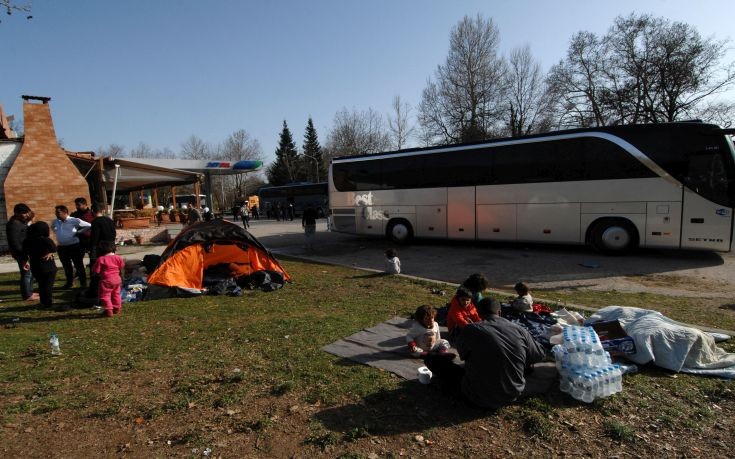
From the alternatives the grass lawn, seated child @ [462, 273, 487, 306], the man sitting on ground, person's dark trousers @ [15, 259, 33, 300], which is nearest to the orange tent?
person's dark trousers @ [15, 259, 33, 300]

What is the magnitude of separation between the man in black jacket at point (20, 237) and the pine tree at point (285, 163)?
187 ft

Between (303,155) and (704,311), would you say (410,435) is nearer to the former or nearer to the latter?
(704,311)

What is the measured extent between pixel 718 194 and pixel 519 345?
1010 cm

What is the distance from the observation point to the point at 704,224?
10.4 metres

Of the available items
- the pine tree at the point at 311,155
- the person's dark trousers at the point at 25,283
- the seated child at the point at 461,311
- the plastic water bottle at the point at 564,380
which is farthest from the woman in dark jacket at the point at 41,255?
the pine tree at the point at 311,155

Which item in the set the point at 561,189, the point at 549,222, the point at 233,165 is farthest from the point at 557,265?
the point at 233,165

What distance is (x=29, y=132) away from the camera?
50.5 feet

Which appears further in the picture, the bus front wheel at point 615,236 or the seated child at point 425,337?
A: the bus front wheel at point 615,236

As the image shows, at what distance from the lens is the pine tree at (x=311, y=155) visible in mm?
65125

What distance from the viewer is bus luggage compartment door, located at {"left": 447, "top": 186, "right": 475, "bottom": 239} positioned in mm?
14008

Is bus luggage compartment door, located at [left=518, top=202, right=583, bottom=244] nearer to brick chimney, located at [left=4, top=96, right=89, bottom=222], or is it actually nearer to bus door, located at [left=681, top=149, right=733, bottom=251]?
bus door, located at [left=681, top=149, right=733, bottom=251]

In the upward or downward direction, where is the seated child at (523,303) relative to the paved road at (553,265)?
upward

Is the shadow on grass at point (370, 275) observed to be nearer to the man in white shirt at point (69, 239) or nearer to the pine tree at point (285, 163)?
the man in white shirt at point (69, 239)

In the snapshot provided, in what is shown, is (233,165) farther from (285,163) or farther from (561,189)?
(285,163)
